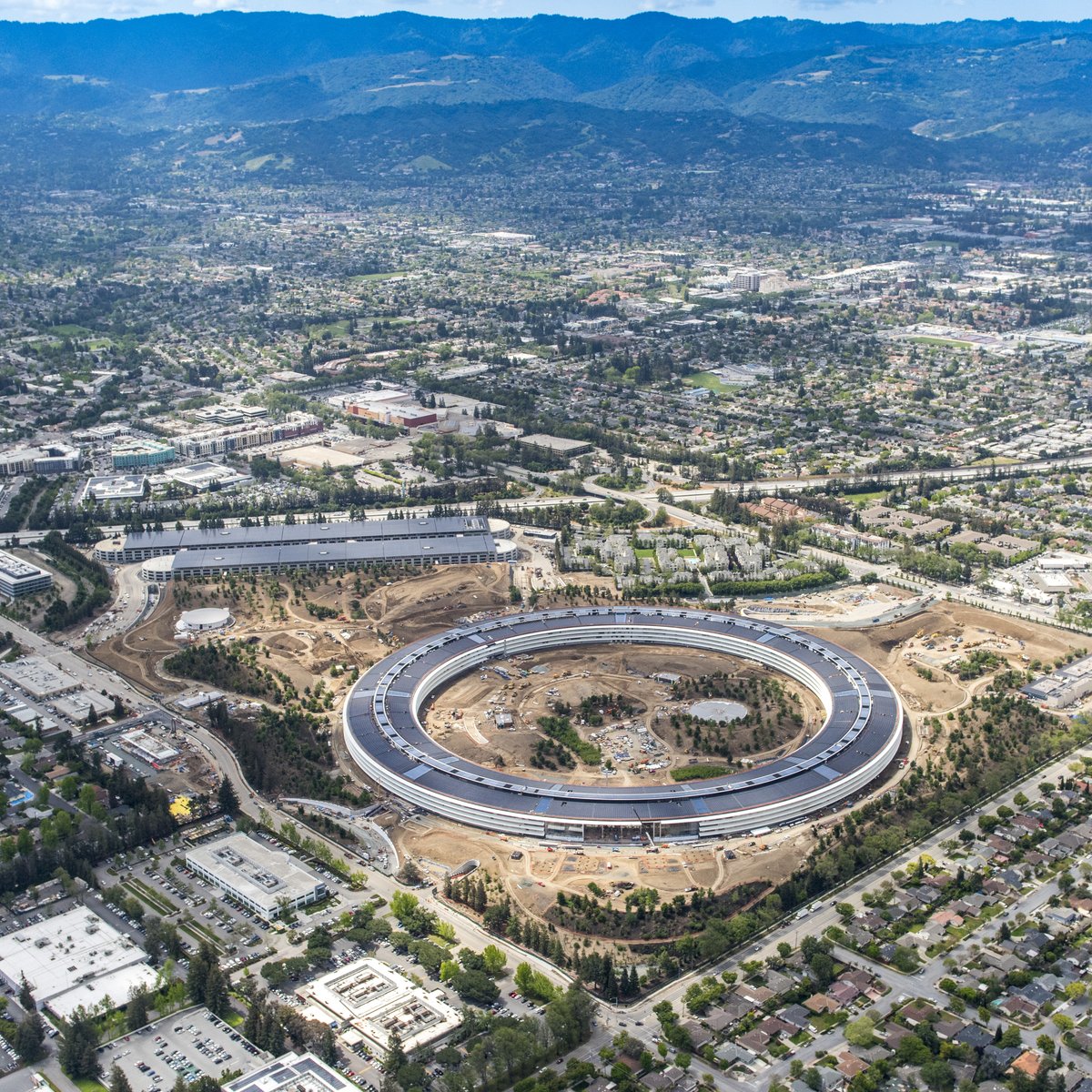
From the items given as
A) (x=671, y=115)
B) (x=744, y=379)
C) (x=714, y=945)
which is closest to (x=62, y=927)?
(x=714, y=945)

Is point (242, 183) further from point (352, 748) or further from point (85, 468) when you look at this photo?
point (352, 748)

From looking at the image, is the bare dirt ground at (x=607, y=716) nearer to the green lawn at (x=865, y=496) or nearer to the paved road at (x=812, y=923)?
the paved road at (x=812, y=923)

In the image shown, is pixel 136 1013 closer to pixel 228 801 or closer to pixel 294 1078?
pixel 294 1078

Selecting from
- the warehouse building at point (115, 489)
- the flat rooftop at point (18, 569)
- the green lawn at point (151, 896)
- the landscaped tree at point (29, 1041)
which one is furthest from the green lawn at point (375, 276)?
the landscaped tree at point (29, 1041)

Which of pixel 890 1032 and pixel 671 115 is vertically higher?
pixel 671 115

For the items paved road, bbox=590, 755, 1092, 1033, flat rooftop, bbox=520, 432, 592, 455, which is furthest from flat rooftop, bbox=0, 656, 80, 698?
flat rooftop, bbox=520, 432, 592, 455

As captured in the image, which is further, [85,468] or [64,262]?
[64,262]
